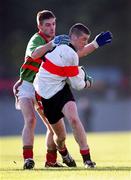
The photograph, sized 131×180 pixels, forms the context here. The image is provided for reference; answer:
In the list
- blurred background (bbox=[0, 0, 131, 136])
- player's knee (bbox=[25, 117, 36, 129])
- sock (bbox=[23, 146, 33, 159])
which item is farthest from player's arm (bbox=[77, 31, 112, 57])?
blurred background (bbox=[0, 0, 131, 136])

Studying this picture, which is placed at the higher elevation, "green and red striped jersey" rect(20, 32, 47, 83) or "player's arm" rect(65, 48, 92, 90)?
"green and red striped jersey" rect(20, 32, 47, 83)

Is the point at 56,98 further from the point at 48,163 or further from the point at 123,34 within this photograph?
the point at 123,34

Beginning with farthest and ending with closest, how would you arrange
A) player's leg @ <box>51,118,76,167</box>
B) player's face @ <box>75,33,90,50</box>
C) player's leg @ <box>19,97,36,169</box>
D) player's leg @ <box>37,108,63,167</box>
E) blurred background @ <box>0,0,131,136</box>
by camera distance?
blurred background @ <box>0,0,131,136</box>, player's leg @ <box>37,108,63,167</box>, player's leg @ <box>19,97,36,169</box>, player's leg @ <box>51,118,76,167</box>, player's face @ <box>75,33,90,50</box>

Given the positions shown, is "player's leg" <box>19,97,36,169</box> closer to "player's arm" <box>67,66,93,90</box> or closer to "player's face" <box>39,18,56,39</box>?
"player's arm" <box>67,66,93,90</box>

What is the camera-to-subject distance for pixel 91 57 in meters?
39.1

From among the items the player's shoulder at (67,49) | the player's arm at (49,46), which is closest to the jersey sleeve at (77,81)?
the player's shoulder at (67,49)

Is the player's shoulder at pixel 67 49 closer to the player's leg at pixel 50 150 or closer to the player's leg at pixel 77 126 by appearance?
the player's leg at pixel 77 126

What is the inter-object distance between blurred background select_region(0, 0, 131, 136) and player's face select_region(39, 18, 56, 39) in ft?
70.2

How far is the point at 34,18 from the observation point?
40.9m

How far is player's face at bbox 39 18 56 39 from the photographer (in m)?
11.4

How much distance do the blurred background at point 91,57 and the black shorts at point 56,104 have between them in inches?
859

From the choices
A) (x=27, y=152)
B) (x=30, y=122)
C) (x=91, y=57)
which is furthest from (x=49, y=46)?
(x=91, y=57)

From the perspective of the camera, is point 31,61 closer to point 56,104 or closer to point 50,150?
point 56,104

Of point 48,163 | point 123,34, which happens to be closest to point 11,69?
point 123,34
